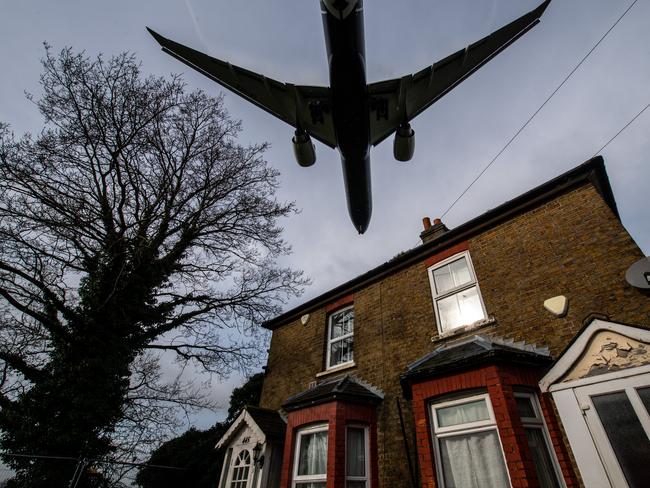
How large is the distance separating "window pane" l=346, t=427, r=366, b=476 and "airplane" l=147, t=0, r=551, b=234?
510 cm

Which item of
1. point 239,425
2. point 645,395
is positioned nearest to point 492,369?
point 645,395

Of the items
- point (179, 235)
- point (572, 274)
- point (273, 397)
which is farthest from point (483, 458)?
point (179, 235)

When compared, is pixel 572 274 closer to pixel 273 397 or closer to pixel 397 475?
pixel 397 475

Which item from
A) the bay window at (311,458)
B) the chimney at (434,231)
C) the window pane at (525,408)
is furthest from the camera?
the chimney at (434,231)

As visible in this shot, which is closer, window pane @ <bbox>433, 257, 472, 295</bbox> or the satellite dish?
the satellite dish

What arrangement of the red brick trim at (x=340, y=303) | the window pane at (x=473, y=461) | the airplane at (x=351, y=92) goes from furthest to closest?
the red brick trim at (x=340, y=303) → the window pane at (x=473, y=461) → the airplane at (x=351, y=92)

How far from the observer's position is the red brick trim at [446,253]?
757cm

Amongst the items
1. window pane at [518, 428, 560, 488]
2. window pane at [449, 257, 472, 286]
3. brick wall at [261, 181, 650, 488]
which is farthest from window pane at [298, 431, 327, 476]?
window pane at [449, 257, 472, 286]

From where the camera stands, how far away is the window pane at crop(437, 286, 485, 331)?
6.73m

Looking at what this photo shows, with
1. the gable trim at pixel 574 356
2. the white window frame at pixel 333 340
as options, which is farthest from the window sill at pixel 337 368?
the gable trim at pixel 574 356

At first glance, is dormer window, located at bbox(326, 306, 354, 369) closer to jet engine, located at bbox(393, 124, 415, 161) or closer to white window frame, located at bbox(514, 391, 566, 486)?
white window frame, located at bbox(514, 391, 566, 486)

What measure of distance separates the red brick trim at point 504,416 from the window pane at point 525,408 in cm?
16

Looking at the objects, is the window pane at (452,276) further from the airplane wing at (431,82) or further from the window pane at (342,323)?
the airplane wing at (431,82)

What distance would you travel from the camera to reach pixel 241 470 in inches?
332
